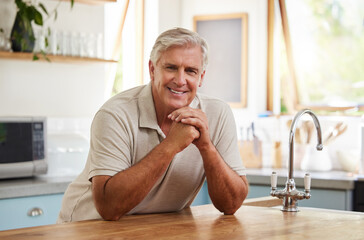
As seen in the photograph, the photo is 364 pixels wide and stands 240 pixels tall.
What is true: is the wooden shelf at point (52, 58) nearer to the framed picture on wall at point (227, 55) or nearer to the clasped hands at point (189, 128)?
the framed picture on wall at point (227, 55)

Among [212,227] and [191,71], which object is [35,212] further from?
[212,227]

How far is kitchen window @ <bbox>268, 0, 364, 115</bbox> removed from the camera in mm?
4488

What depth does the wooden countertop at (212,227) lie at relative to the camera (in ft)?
5.41

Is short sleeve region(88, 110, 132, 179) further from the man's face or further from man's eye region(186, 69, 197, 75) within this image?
man's eye region(186, 69, 197, 75)

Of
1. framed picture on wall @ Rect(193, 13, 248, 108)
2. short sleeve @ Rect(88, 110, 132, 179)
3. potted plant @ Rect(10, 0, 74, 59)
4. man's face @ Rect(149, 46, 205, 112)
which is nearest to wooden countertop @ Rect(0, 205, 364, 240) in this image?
short sleeve @ Rect(88, 110, 132, 179)

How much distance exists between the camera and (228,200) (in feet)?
6.78

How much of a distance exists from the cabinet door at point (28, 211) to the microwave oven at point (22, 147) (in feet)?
0.95

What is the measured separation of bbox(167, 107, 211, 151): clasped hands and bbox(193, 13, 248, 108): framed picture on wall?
256 centimetres

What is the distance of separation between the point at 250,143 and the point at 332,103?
799mm

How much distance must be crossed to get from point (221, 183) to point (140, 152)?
0.31 metres

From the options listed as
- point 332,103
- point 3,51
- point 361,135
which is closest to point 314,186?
point 361,135

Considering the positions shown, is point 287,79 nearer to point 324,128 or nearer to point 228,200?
point 324,128

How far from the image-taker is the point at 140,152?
2082mm

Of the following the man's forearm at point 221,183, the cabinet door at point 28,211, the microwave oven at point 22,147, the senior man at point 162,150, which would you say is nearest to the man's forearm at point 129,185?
the senior man at point 162,150
